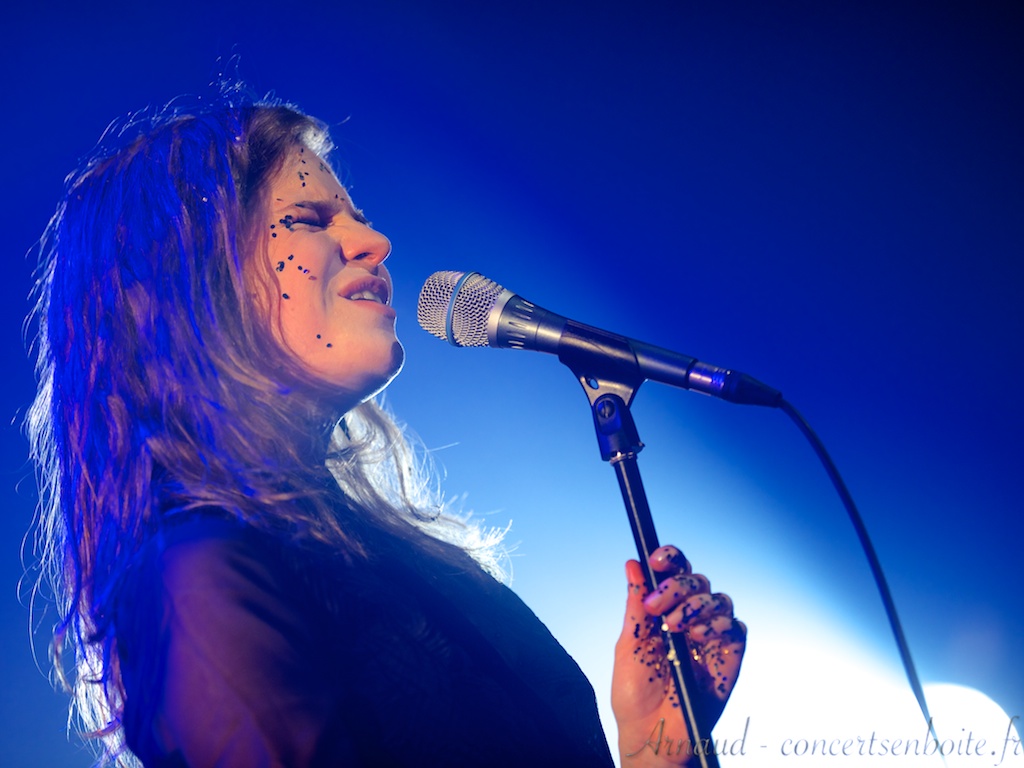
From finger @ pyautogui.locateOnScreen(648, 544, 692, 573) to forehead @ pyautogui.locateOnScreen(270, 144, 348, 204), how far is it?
0.90 meters

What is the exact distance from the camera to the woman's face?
1.17m

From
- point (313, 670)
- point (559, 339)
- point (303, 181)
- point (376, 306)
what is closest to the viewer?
point (313, 670)

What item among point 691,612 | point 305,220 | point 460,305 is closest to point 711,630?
point 691,612

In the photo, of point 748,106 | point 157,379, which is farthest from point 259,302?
point 748,106

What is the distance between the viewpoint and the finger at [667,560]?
88 centimetres

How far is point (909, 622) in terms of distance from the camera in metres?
4.00

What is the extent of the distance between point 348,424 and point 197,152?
721 mm

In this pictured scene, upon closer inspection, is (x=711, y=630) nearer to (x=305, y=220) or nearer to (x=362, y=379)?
(x=362, y=379)

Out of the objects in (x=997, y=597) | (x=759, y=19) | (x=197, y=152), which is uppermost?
(x=759, y=19)

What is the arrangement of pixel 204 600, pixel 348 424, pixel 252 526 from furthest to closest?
1. pixel 348 424
2. pixel 252 526
3. pixel 204 600

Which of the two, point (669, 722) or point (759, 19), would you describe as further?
point (759, 19)

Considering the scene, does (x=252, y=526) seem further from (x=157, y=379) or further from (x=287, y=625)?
(x=157, y=379)

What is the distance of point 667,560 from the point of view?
0.89 m

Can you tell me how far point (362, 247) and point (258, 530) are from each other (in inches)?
22.7
